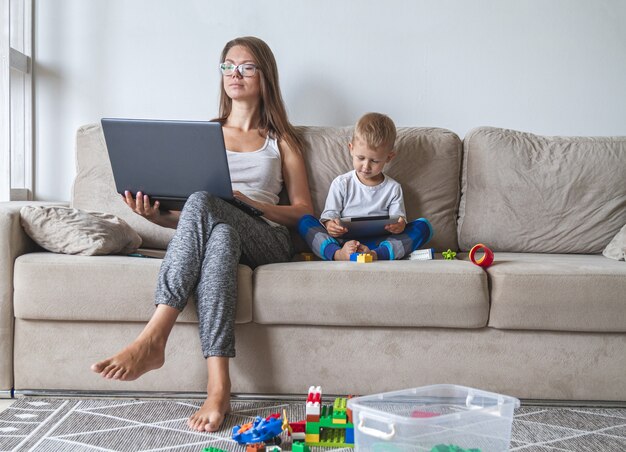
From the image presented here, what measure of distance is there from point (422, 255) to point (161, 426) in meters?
0.97

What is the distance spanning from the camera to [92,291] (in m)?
1.91

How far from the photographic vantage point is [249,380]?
1.98 meters

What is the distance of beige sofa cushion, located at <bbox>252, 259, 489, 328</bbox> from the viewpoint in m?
1.92

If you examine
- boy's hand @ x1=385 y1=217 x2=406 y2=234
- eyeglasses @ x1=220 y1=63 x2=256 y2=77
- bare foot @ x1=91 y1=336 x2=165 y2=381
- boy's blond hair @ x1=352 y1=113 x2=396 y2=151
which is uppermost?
eyeglasses @ x1=220 y1=63 x2=256 y2=77

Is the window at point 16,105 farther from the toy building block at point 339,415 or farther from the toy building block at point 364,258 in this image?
the toy building block at point 339,415

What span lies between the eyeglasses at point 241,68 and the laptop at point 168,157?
2.17 feet

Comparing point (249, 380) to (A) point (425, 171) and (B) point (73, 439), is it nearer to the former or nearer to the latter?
(B) point (73, 439)

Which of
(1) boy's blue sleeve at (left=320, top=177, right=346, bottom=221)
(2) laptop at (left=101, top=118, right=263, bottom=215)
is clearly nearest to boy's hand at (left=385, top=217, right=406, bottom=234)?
(1) boy's blue sleeve at (left=320, top=177, right=346, bottom=221)

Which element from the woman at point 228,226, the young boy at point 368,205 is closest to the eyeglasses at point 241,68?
the woman at point 228,226

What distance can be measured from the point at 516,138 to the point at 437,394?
1.51m

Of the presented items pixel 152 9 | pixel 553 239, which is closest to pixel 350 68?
pixel 152 9

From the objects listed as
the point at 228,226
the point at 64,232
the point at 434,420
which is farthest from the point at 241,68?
the point at 434,420

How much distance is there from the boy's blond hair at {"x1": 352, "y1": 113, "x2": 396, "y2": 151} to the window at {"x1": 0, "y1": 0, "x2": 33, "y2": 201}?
1.39m

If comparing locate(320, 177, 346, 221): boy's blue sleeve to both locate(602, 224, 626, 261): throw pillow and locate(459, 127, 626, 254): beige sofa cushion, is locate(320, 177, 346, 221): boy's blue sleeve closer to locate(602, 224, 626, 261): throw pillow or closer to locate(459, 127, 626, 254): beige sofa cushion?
locate(459, 127, 626, 254): beige sofa cushion
